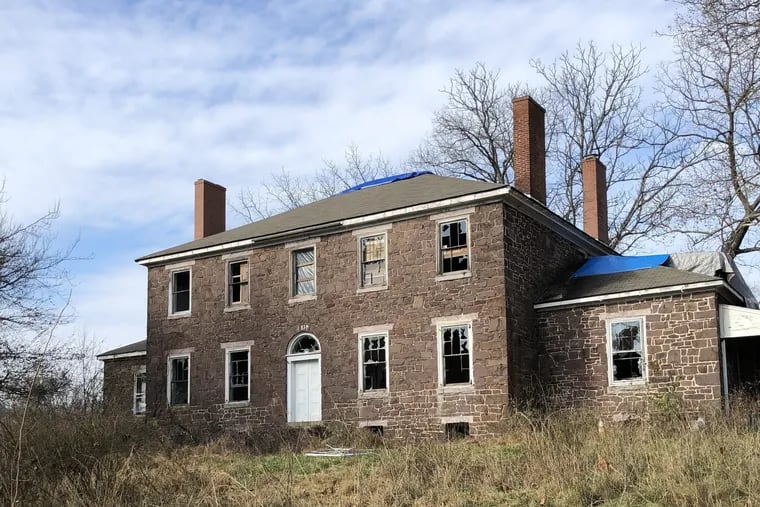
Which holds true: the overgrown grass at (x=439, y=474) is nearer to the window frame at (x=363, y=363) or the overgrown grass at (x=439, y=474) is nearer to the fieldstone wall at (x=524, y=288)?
the fieldstone wall at (x=524, y=288)

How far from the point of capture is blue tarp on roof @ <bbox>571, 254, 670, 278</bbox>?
74.5 feet

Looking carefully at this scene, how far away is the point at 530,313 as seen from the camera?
2180 centimetres

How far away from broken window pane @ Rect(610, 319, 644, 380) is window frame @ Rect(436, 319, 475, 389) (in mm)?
3395

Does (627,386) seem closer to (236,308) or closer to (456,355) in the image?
(456,355)

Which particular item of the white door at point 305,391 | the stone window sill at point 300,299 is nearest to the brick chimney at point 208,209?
the stone window sill at point 300,299

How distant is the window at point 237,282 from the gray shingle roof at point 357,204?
81 centimetres

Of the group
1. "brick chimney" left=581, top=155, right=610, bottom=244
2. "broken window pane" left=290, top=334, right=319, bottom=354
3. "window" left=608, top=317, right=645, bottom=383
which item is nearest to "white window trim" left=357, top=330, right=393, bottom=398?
"broken window pane" left=290, top=334, right=319, bottom=354

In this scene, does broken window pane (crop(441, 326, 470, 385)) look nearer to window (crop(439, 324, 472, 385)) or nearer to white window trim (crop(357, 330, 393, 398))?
window (crop(439, 324, 472, 385))

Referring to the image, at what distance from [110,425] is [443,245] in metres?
11.7

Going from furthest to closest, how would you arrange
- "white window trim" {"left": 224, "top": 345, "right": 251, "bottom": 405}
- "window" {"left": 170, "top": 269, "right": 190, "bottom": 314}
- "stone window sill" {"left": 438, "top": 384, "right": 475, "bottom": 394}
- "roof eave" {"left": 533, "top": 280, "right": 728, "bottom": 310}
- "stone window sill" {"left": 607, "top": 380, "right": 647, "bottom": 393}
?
"window" {"left": 170, "top": 269, "right": 190, "bottom": 314}
"white window trim" {"left": 224, "top": 345, "right": 251, "bottom": 405}
"stone window sill" {"left": 438, "top": 384, "right": 475, "bottom": 394}
"stone window sill" {"left": 607, "top": 380, "right": 647, "bottom": 393}
"roof eave" {"left": 533, "top": 280, "right": 728, "bottom": 310}

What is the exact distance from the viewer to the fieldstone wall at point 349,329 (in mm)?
20766

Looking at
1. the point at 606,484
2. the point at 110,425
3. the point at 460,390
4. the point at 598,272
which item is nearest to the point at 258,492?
the point at 110,425

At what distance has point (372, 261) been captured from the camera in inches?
→ 910

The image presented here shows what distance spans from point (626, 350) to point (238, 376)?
11.2 metres
